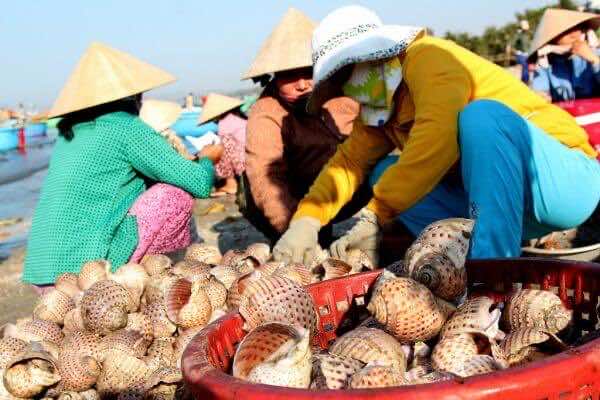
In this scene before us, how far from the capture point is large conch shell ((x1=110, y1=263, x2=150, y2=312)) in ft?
10.2

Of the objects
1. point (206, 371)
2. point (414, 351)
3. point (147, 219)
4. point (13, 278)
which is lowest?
point (13, 278)

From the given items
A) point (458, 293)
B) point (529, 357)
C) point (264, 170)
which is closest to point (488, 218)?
point (458, 293)

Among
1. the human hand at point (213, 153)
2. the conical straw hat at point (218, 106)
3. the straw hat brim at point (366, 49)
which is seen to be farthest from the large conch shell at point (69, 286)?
the conical straw hat at point (218, 106)

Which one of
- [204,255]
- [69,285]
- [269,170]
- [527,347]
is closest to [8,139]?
[269,170]

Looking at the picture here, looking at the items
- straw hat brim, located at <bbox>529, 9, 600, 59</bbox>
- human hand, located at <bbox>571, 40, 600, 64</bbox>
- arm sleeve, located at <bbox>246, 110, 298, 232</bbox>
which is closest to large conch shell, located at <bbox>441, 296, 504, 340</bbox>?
arm sleeve, located at <bbox>246, 110, 298, 232</bbox>

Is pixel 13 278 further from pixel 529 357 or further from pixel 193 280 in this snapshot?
pixel 529 357

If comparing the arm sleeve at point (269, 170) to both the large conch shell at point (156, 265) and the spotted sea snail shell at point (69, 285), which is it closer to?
the large conch shell at point (156, 265)

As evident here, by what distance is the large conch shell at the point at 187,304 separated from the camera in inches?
101

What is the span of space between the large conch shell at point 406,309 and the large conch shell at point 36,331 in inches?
69.3

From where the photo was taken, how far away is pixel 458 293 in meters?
1.84

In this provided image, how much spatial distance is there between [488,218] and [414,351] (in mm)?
928

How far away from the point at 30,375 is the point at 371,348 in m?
1.51

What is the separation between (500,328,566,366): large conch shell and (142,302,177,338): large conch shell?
1507 mm

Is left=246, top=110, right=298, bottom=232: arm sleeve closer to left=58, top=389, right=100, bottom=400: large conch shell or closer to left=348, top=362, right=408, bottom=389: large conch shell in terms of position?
left=58, top=389, right=100, bottom=400: large conch shell
